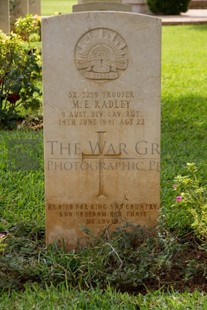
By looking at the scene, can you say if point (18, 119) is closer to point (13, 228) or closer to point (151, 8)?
point (13, 228)

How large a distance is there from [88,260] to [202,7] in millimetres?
23826

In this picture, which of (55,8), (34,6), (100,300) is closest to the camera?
(100,300)

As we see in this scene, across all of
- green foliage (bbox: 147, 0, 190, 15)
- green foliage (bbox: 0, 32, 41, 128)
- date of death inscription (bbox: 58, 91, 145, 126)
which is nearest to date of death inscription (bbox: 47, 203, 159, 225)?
date of death inscription (bbox: 58, 91, 145, 126)

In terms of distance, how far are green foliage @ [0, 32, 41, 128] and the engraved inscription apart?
3.44m

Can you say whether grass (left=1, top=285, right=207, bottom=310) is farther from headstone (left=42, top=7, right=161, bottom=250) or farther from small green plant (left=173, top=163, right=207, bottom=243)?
headstone (left=42, top=7, right=161, bottom=250)

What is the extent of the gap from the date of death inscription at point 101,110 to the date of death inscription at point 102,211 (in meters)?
0.50

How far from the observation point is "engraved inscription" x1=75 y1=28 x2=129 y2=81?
467cm

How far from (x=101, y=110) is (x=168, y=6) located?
19171 millimetres

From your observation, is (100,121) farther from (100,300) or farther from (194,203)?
(100,300)

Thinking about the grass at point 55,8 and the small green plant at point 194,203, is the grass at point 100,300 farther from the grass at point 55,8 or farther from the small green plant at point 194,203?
the grass at point 55,8

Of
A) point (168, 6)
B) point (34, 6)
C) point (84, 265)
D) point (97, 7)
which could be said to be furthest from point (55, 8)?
point (84, 265)

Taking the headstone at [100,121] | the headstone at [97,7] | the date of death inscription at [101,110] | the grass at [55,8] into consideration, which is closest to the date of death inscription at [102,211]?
the headstone at [100,121]

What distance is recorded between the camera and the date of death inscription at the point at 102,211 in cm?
487

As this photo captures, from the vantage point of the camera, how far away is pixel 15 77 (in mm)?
8102
